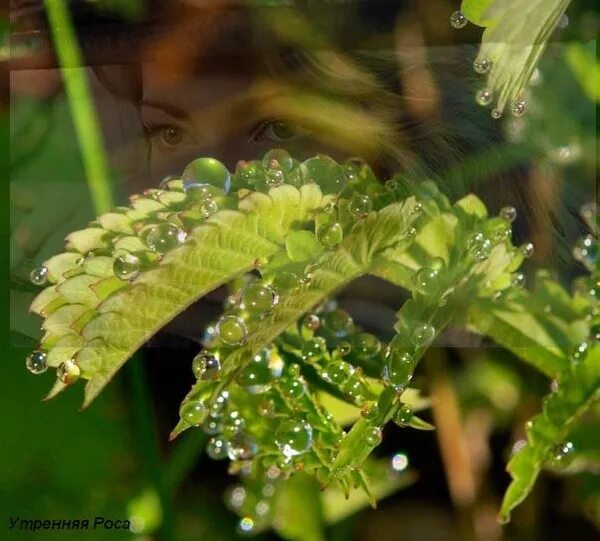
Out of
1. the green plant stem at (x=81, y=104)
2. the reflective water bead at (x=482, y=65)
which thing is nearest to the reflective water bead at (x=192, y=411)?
the green plant stem at (x=81, y=104)

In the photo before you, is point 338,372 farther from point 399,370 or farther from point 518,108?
point 518,108

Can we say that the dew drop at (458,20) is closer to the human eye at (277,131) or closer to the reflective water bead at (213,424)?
the human eye at (277,131)

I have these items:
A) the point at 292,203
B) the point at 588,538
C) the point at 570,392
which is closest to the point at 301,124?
the point at 292,203

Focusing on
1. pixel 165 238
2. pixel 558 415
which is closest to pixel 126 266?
pixel 165 238

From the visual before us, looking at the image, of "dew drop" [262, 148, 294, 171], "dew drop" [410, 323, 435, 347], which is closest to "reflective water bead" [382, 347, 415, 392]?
"dew drop" [410, 323, 435, 347]

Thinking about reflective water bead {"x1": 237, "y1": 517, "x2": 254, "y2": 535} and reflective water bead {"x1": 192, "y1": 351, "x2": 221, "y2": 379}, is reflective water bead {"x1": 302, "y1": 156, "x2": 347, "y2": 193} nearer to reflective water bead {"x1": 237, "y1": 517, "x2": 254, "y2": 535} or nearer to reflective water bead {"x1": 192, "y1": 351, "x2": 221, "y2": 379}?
reflective water bead {"x1": 192, "y1": 351, "x2": 221, "y2": 379}

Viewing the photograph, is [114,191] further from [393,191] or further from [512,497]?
[512,497]
